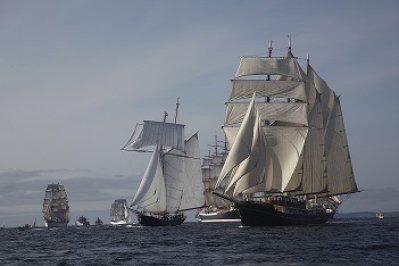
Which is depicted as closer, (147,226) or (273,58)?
(273,58)

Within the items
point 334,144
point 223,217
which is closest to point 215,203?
point 223,217

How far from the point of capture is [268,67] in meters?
118

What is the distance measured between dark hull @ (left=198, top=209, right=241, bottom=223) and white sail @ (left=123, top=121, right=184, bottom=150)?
29256 millimetres

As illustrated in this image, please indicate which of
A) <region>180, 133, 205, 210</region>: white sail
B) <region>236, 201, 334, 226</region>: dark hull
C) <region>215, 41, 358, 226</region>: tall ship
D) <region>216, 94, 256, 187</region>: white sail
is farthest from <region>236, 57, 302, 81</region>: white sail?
<region>180, 133, 205, 210</region>: white sail

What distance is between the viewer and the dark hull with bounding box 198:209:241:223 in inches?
6462

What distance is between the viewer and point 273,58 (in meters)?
119

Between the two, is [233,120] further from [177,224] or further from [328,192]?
[177,224]

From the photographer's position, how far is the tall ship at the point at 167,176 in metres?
131

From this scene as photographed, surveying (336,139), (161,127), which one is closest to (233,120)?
(336,139)

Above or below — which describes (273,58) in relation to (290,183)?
above

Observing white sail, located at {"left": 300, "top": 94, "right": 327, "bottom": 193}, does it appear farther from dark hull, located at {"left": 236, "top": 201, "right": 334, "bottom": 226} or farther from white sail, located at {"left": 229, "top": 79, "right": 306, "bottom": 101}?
dark hull, located at {"left": 236, "top": 201, "right": 334, "bottom": 226}

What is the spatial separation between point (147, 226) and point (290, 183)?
41.8 m

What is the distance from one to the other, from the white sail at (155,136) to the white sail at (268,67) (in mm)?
30664

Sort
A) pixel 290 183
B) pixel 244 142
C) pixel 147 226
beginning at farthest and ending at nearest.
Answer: pixel 147 226 → pixel 290 183 → pixel 244 142
